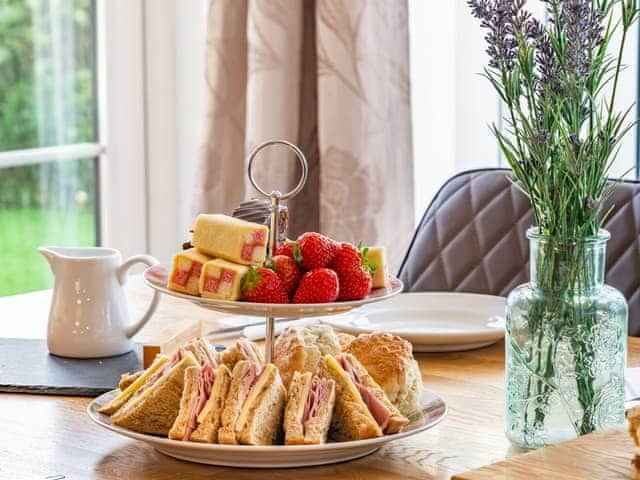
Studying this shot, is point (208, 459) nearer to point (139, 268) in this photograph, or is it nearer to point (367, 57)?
point (367, 57)

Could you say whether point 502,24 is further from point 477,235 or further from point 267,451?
point 477,235

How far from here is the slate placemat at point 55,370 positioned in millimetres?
1329

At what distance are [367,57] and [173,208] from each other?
893mm

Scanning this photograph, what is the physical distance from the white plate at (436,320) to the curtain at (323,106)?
3.16 feet

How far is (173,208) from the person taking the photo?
3273 mm

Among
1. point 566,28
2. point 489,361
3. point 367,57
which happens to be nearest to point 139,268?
point 367,57

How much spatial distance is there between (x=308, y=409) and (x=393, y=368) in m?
0.11

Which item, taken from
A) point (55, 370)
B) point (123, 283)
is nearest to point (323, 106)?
point (123, 283)

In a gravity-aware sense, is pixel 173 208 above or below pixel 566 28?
below

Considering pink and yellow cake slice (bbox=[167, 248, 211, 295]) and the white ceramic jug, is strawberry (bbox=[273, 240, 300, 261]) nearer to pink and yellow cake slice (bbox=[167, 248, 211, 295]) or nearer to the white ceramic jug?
pink and yellow cake slice (bbox=[167, 248, 211, 295])

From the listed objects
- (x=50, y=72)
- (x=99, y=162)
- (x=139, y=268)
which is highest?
(x=50, y=72)

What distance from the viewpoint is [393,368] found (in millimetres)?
1137

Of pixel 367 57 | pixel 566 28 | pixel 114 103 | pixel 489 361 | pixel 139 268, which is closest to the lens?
pixel 566 28

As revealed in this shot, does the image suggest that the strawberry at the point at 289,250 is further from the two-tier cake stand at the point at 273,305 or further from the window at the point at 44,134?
the window at the point at 44,134
